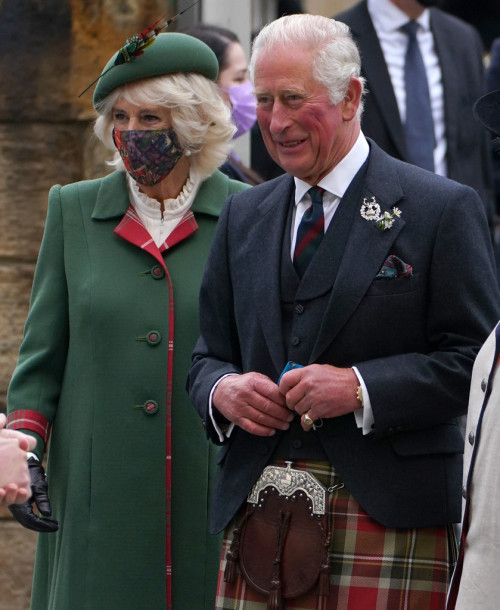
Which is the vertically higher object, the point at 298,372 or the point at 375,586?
the point at 298,372

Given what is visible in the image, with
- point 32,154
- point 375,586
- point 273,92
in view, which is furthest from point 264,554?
point 32,154

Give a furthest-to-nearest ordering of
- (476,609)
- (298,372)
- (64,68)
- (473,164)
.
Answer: (473,164) < (64,68) < (298,372) < (476,609)

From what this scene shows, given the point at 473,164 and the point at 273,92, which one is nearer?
the point at 273,92

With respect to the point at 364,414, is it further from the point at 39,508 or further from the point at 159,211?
the point at 159,211

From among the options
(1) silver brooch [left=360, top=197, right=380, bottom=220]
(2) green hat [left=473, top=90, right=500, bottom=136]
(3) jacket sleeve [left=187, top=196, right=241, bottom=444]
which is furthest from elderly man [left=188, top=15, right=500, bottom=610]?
(2) green hat [left=473, top=90, right=500, bottom=136]

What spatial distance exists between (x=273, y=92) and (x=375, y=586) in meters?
1.28

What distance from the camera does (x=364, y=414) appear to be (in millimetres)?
3576

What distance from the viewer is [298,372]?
11.7ft

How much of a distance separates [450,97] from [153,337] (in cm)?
230

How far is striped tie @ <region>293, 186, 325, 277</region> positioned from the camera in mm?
3764

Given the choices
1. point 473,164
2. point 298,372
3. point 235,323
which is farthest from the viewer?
point 473,164

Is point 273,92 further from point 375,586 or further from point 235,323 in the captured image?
point 375,586

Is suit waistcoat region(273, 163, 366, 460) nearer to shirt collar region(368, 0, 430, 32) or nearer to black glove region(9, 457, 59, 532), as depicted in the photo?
black glove region(9, 457, 59, 532)

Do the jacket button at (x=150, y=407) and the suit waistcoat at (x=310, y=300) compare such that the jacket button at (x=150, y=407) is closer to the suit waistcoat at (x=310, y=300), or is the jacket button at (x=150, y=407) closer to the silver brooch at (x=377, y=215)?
the suit waistcoat at (x=310, y=300)
